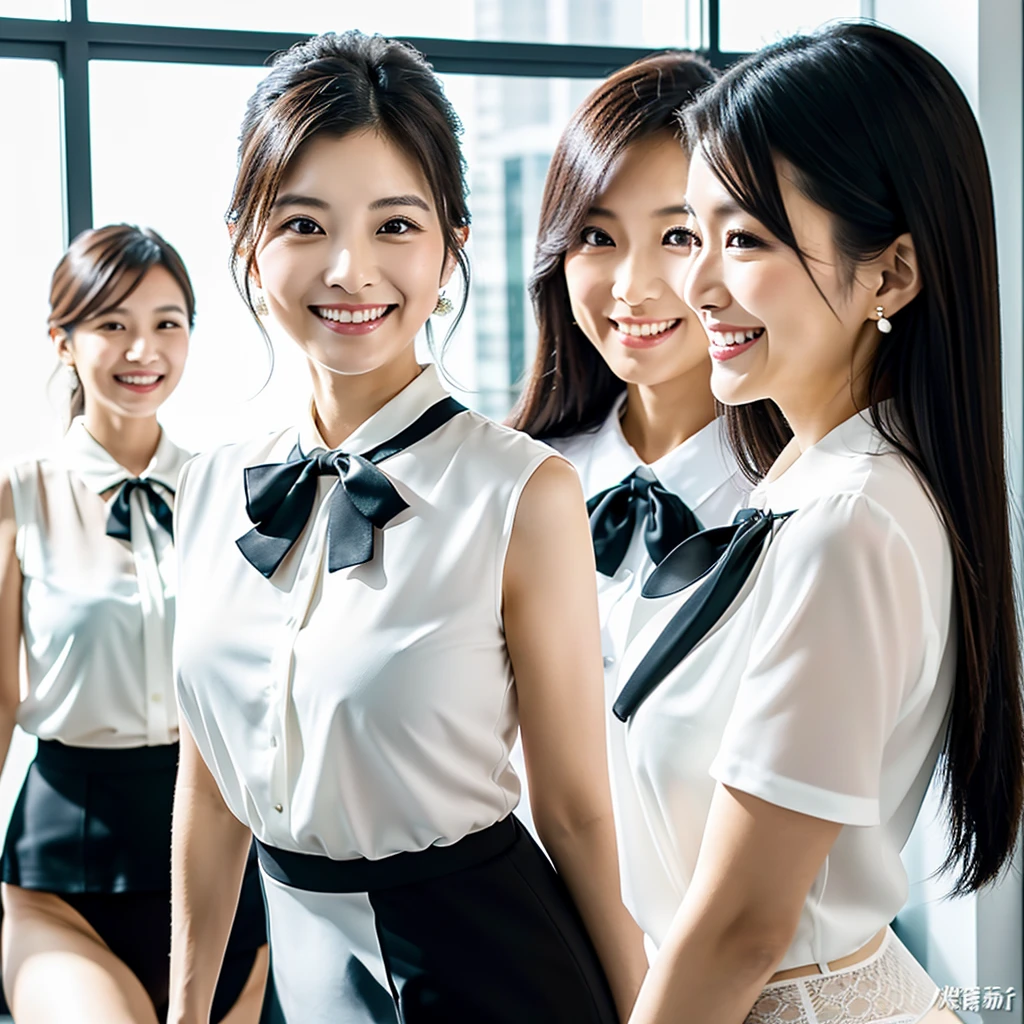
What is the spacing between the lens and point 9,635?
235cm

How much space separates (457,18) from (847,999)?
288 cm

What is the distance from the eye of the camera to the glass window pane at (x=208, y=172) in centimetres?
303

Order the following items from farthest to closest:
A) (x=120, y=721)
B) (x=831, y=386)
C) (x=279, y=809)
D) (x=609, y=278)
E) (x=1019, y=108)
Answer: (x=1019, y=108) < (x=120, y=721) < (x=609, y=278) < (x=279, y=809) < (x=831, y=386)

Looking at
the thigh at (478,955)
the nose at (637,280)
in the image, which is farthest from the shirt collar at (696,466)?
the thigh at (478,955)

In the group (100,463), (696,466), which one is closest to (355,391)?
(696,466)

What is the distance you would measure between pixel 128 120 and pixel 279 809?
7.58ft

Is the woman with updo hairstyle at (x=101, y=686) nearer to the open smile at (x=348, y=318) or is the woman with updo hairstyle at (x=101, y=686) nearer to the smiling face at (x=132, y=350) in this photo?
the smiling face at (x=132, y=350)

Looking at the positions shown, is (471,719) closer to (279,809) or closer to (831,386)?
(279,809)

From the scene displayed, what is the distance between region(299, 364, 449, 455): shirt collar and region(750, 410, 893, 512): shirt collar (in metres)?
0.47

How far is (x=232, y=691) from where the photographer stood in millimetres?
1318

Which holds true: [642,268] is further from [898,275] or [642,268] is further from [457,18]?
[457,18]

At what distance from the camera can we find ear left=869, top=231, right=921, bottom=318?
101 centimetres

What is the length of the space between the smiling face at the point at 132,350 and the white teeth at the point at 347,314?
1.23 meters

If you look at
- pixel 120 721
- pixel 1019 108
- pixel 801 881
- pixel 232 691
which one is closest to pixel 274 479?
pixel 232 691
